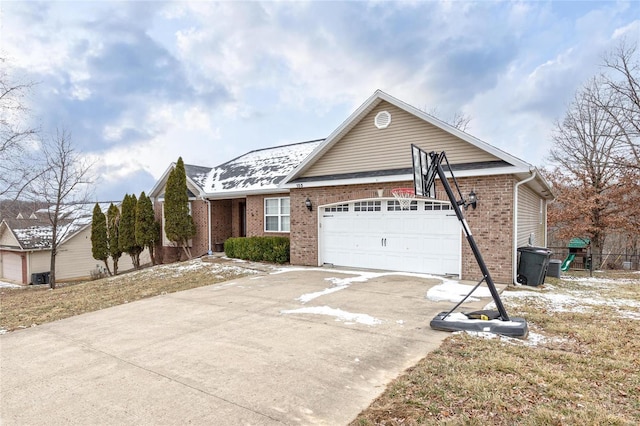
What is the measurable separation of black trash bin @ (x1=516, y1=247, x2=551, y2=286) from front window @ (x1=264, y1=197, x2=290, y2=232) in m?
8.46

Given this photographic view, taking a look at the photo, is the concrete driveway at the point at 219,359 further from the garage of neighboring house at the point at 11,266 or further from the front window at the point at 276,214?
the garage of neighboring house at the point at 11,266

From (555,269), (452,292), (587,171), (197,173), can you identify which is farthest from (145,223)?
(587,171)

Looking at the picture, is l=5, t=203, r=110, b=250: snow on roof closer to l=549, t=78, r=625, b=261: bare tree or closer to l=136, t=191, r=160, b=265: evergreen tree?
l=136, t=191, r=160, b=265: evergreen tree

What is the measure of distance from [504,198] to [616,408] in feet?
23.0

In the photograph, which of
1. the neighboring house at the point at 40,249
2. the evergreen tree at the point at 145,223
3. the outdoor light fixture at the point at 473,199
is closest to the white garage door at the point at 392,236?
the outdoor light fixture at the point at 473,199

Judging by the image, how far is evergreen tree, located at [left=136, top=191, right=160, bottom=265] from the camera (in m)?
18.1

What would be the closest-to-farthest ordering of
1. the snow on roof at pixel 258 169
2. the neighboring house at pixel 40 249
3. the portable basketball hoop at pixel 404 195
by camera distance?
the portable basketball hoop at pixel 404 195, the snow on roof at pixel 258 169, the neighboring house at pixel 40 249

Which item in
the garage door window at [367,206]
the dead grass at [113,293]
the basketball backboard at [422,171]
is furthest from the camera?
the garage door window at [367,206]

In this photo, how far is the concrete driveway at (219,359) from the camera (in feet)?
11.2

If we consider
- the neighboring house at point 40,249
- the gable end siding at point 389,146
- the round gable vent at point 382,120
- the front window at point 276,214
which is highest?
the round gable vent at point 382,120

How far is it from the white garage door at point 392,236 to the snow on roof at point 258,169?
11.7 feet

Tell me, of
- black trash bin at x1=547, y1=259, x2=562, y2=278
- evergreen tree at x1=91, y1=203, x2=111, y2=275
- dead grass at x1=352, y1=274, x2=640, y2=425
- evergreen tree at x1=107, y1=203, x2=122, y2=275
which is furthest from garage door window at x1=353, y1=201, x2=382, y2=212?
evergreen tree at x1=91, y1=203, x2=111, y2=275

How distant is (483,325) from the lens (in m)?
5.50

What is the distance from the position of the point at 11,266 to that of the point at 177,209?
60.6 feet
